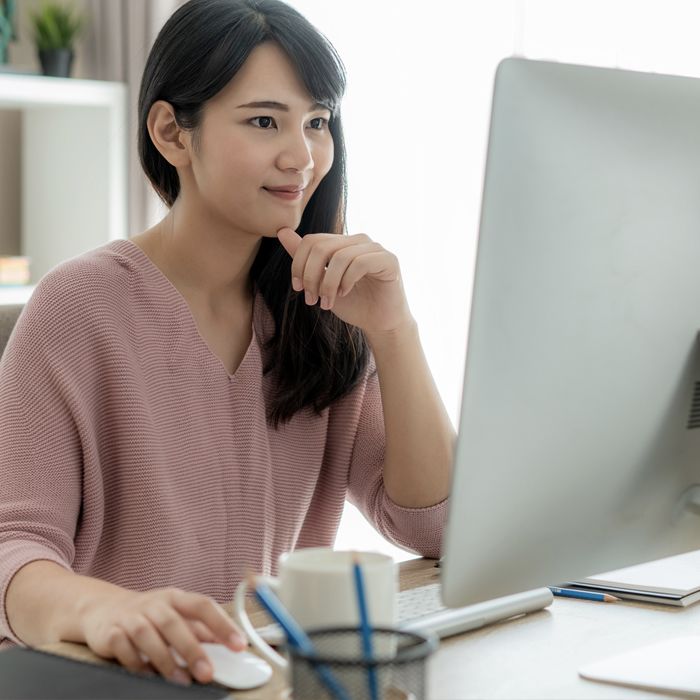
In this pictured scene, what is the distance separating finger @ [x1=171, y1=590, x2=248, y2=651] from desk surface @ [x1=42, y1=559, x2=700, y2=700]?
0.04m

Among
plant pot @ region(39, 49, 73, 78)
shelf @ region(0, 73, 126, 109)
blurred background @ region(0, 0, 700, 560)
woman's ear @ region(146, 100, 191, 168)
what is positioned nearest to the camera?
woman's ear @ region(146, 100, 191, 168)

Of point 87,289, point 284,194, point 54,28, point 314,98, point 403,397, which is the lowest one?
point 403,397

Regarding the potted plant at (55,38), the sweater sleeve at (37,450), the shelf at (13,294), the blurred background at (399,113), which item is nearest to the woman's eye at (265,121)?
the sweater sleeve at (37,450)

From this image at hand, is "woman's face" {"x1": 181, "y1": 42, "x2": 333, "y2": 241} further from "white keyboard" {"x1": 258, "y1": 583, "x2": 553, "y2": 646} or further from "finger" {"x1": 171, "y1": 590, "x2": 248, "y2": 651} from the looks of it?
"finger" {"x1": 171, "y1": 590, "x2": 248, "y2": 651}

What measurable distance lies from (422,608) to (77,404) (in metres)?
0.45

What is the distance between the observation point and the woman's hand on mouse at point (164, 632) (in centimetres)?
81

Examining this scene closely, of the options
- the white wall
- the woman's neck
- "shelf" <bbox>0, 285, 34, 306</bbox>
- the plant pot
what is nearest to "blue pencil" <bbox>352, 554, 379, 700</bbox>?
the woman's neck

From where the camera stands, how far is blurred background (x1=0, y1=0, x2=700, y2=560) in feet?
8.21

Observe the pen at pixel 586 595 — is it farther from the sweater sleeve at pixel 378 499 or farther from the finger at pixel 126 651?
the finger at pixel 126 651

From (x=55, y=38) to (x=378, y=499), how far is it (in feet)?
7.23

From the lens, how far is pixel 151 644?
32.2 inches

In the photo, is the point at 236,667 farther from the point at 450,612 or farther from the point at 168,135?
the point at 168,135

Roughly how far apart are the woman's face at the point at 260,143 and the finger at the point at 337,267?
0.19 metres

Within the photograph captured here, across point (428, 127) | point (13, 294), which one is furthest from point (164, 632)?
point (13, 294)
